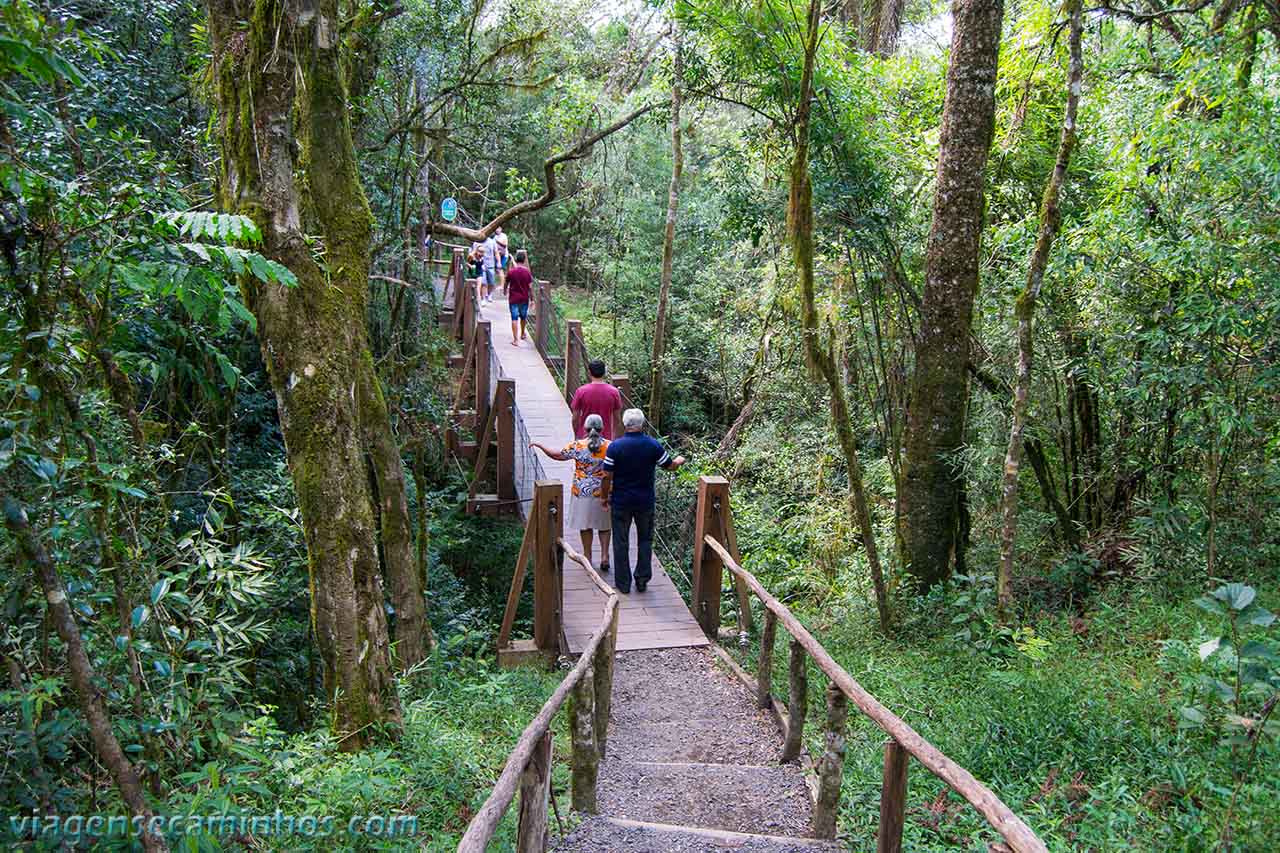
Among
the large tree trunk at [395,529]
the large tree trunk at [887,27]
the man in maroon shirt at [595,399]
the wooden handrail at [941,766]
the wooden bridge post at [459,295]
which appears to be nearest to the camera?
the wooden handrail at [941,766]

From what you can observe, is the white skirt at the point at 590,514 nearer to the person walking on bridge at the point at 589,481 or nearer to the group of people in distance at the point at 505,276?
the person walking on bridge at the point at 589,481

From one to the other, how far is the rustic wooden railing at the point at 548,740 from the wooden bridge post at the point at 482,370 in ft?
17.4

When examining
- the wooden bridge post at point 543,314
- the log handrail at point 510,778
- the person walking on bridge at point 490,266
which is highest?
the person walking on bridge at point 490,266

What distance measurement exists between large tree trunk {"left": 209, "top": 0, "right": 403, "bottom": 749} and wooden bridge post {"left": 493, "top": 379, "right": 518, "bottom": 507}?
18.1ft

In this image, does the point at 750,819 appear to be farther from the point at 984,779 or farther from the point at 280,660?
the point at 280,660

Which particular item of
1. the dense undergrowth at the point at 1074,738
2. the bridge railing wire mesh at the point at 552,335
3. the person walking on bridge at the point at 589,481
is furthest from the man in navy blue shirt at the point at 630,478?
the bridge railing wire mesh at the point at 552,335

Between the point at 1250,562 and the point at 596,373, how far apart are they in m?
5.08

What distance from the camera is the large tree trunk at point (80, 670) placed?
2.40m

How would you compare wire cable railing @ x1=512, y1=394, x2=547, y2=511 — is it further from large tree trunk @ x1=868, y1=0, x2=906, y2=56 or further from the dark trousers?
large tree trunk @ x1=868, y1=0, x2=906, y2=56

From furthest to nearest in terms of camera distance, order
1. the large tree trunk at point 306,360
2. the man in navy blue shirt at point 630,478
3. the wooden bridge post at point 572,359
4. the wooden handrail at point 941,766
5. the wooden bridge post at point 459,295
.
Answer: the wooden bridge post at point 459,295
the wooden bridge post at point 572,359
the man in navy blue shirt at point 630,478
the large tree trunk at point 306,360
the wooden handrail at point 941,766

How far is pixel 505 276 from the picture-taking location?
15047 mm

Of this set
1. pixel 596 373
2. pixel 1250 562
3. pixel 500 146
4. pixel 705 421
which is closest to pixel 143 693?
pixel 596 373

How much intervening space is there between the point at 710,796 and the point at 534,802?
1.41 metres

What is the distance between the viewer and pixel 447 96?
29.5ft
